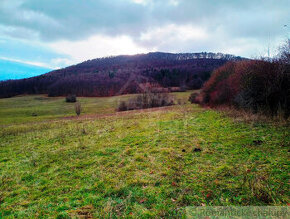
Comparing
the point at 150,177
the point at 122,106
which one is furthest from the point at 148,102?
the point at 150,177

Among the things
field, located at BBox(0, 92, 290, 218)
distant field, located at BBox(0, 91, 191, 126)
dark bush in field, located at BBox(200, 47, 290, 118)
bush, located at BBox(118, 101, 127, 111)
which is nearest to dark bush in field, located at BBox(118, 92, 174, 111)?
bush, located at BBox(118, 101, 127, 111)

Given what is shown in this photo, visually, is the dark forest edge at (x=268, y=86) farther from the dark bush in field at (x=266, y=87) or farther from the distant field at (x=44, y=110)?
the distant field at (x=44, y=110)

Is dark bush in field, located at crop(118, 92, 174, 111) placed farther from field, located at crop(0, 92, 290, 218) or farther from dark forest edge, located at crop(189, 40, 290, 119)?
field, located at crop(0, 92, 290, 218)

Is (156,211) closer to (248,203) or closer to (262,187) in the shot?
(248,203)

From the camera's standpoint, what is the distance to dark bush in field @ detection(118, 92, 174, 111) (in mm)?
34938

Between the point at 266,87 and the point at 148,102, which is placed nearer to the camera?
the point at 266,87

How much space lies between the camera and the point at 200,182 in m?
4.08

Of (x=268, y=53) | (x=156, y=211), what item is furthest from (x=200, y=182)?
(x=268, y=53)

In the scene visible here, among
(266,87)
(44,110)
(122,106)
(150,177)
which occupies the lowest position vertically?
(150,177)

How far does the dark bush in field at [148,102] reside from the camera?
34.9 meters

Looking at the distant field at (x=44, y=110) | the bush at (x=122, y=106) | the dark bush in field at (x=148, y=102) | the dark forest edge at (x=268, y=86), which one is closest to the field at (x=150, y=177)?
the dark forest edge at (x=268, y=86)

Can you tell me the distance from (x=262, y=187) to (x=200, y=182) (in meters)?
1.35

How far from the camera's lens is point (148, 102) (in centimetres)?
3638

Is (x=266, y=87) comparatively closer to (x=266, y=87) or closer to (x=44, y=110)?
(x=266, y=87)
